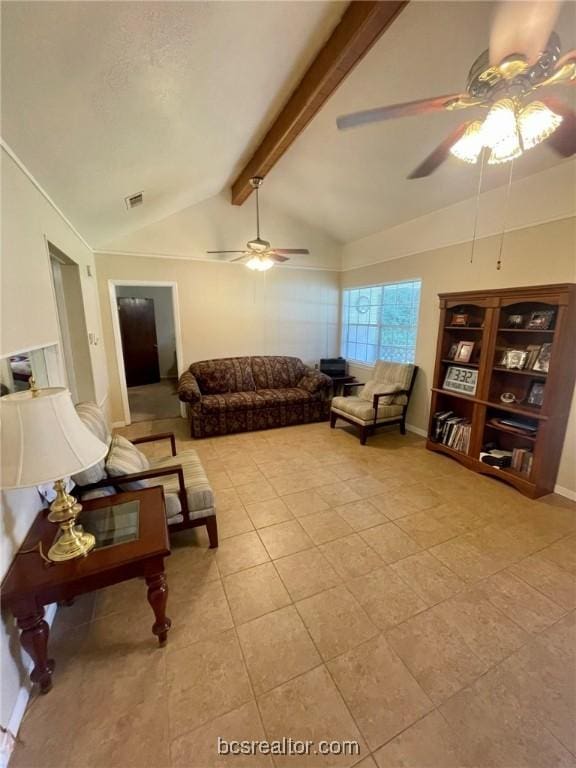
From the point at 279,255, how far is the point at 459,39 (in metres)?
2.22

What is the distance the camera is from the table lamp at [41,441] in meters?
1.06

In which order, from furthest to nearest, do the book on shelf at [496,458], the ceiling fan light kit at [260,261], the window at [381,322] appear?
the window at [381,322] < the ceiling fan light kit at [260,261] < the book on shelf at [496,458]

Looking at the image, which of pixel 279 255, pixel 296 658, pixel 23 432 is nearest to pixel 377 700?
pixel 296 658

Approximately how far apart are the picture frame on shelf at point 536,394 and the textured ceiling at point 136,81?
2.97 meters

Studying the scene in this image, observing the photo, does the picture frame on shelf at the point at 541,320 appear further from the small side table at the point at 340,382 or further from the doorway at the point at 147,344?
the doorway at the point at 147,344

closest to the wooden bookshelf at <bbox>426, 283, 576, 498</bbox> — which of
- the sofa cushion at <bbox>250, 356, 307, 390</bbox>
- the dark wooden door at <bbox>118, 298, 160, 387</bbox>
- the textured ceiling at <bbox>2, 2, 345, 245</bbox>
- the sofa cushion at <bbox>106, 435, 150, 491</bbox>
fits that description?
the sofa cushion at <bbox>250, 356, 307, 390</bbox>

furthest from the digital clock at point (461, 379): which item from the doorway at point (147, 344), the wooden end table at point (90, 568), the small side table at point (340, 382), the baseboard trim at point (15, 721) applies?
the doorway at point (147, 344)

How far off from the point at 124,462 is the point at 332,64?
2.62 metres

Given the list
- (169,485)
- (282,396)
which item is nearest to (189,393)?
(282,396)

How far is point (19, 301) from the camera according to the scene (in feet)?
5.04

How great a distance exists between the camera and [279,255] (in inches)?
145

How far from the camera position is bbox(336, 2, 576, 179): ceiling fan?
1.01m

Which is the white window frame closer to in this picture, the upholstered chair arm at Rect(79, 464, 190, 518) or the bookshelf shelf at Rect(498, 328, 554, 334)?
the bookshelf shelf at Rect(498, 328, 554, 334)

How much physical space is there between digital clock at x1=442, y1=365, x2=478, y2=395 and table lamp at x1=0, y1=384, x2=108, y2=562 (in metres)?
3.27
